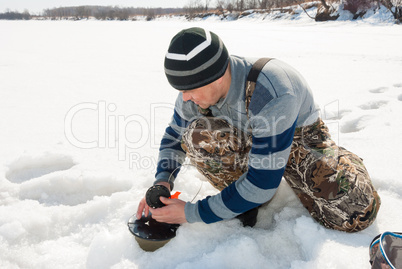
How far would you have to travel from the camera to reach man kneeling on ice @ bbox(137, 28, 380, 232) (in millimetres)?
961

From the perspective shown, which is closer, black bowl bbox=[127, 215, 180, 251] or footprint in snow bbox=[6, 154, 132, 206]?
black bowl bbox=[127, 215, 180, 251]

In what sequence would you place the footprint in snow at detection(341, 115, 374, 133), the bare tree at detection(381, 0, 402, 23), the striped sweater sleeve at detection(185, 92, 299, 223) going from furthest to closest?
the bare tree at detection(381, 0, 402, 23)
the footprint in snow at detection(341, 115, 374, 133)
the striped sweater sleeve at detection(185, 92, 299, 223)

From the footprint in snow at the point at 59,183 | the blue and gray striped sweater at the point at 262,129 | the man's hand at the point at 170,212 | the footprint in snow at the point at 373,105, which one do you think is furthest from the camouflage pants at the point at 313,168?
the footprint in snow at the point at 373,105

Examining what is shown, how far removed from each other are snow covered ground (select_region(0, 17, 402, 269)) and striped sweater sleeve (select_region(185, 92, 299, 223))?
22 centimetres

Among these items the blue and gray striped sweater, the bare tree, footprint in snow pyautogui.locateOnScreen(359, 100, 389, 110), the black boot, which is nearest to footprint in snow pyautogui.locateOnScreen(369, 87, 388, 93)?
footprint in snow pyautogui.locateOnScreen(359, 100, 389, 110)

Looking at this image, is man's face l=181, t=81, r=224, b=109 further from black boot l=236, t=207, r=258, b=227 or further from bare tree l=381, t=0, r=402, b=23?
bare tree l=381, t=0, r=402, b=23

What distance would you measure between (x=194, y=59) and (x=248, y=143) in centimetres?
51

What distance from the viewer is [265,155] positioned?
37.7 inches

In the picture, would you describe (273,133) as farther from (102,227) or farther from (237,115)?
(102,227)

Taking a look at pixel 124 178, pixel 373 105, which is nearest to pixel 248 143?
pixel 124 178

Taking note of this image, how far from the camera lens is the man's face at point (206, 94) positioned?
3.43ft

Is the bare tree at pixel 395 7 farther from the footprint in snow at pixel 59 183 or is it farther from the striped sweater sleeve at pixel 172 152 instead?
the footprint in snow at pixel 59 183

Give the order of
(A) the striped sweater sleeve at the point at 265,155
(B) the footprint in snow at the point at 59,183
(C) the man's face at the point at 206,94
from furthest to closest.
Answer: (B) the footprint in snow at the point at 59,183 → (C) the man's face at the point at 206,94 → (A) the striped sweater sleeve at the point at 265,155

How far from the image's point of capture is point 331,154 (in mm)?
1255
